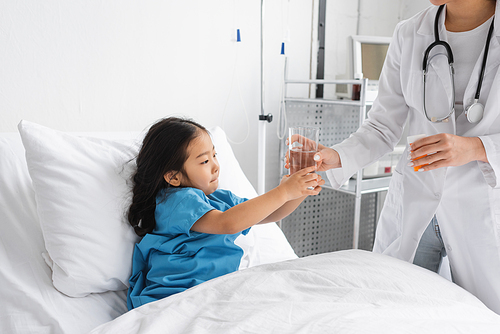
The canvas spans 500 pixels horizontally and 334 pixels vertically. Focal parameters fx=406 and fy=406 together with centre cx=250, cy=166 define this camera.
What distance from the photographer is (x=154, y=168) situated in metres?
1.22

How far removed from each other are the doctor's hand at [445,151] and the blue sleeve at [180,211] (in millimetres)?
561

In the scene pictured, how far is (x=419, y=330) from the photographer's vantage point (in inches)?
28.8

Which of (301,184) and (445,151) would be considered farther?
(301,184)

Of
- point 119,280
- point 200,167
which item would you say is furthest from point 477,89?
point 119,280

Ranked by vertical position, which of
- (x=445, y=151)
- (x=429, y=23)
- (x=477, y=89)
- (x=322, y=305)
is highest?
(x=429, y=23)

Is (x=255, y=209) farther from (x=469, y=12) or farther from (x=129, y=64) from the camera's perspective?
(x=129, y=64)

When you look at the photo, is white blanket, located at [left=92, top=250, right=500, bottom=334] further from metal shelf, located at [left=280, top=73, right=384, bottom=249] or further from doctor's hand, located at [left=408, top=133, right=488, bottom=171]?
metal shelf, located at [left=280, top=73, right=384, bottom=249]

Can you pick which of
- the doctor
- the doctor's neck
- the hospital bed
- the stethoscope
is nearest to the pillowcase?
the hospital bed

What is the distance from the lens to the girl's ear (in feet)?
4.01

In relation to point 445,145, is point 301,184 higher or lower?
lower

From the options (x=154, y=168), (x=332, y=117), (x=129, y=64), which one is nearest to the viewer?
(x=154, y=168)

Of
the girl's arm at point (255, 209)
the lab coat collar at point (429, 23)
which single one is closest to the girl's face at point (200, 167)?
the girl's arm at point (255, 209)

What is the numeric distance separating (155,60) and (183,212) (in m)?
1.03

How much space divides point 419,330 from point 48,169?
102 cm
